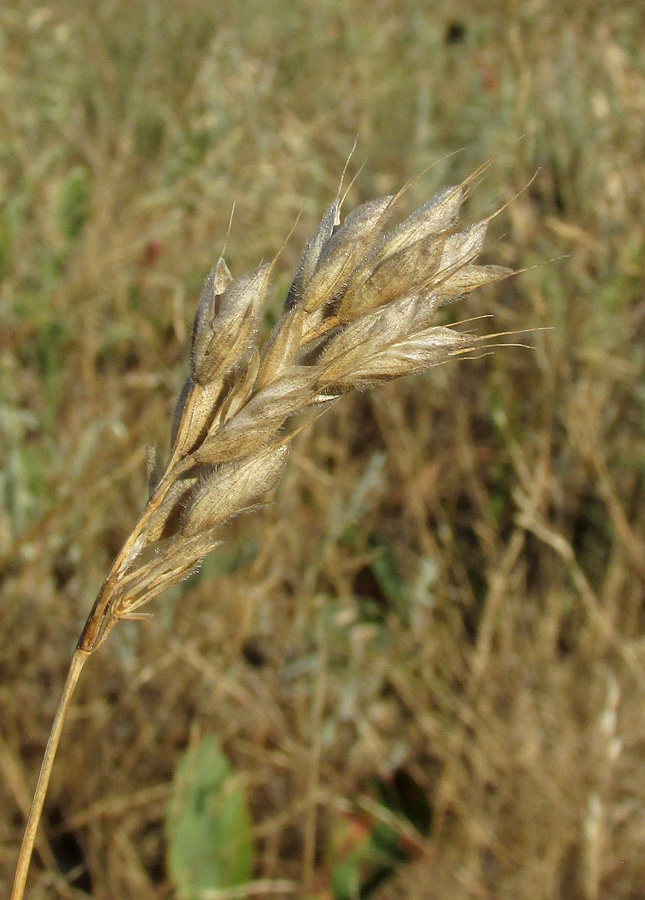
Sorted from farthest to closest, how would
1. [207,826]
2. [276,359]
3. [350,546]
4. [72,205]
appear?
1. [72,205]
2. [350,546]
3. [207,826]
4. [276,359]

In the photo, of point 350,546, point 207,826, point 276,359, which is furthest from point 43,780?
point 350,546

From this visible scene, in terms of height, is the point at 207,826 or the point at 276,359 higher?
the point at 276,359

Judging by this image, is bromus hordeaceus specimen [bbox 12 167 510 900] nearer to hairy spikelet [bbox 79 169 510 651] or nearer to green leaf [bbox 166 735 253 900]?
hairy spikelet [bbox 79 169 510 651]

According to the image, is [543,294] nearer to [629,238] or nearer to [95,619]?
[629,238]

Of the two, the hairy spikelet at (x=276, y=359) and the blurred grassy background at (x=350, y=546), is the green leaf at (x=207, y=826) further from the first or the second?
the hairy spikelet at (x=276, y=359)

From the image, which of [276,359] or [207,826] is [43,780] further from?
[207,826]

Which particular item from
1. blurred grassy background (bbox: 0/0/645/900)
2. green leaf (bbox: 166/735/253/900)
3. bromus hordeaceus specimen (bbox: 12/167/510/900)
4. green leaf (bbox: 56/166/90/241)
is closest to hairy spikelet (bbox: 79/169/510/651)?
bromus hordeaceus specimen (bbox: 12/167/510/900)

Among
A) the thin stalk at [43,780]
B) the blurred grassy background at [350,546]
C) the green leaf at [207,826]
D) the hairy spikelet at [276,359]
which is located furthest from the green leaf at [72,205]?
the thin stalk at [43,780]
